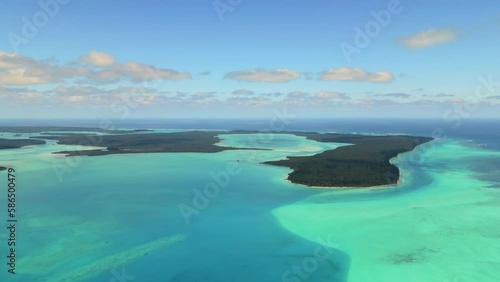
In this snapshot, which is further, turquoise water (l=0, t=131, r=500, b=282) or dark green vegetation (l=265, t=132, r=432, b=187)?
dark green vegetation (l=265, t=132, r=432, b=187)

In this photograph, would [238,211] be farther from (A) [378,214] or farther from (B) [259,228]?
(A) [378,214]

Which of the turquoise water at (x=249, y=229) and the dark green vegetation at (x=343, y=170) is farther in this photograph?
the dark green vegetation at (x=343, y=170)

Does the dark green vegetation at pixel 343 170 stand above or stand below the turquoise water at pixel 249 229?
above

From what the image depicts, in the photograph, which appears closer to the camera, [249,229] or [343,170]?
[249,229]

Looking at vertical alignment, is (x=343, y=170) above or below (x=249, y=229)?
above

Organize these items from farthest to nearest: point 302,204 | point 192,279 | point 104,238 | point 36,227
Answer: point 302,204
point 36,227
point 104,238
point 192,279

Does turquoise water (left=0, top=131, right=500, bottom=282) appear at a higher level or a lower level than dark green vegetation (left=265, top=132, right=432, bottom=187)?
lower

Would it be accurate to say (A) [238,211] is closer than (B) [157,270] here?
No

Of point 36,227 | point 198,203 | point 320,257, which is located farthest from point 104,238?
point 320,257
